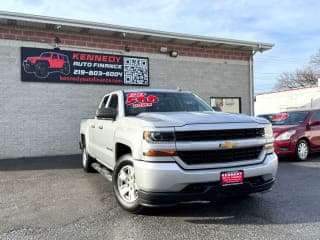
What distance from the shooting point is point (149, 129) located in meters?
4.14

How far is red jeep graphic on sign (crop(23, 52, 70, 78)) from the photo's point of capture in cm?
1133

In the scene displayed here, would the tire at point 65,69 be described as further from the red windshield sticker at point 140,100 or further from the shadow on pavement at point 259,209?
the shadow on pavement at point 259,209

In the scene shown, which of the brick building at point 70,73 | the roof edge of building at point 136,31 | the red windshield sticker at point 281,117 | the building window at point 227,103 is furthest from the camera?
the building window at point 227,103

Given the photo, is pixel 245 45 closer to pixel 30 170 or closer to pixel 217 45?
pixel 217 45

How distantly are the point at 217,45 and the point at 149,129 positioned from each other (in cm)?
1147

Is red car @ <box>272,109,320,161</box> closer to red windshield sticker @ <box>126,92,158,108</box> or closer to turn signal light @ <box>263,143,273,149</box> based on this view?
turn signal light @ <box>263,143,273,149</box>

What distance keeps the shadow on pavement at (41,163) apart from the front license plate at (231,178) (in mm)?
5948

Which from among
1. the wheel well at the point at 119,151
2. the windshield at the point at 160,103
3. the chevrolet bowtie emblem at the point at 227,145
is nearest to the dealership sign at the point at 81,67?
the windshield at the point at 160,103

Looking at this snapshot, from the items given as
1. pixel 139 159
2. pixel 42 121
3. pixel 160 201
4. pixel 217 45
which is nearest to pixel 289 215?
pixel 160 201

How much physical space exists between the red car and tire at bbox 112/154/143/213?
6306mm

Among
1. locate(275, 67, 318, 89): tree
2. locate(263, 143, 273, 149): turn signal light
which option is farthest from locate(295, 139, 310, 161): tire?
locate(275, 67, 318, 89): tree

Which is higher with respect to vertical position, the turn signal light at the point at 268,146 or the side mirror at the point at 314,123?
the side mirror at the point at 314,123

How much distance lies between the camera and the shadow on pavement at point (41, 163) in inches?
359

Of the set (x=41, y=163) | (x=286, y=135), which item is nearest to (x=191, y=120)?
(x=286, y=135)
